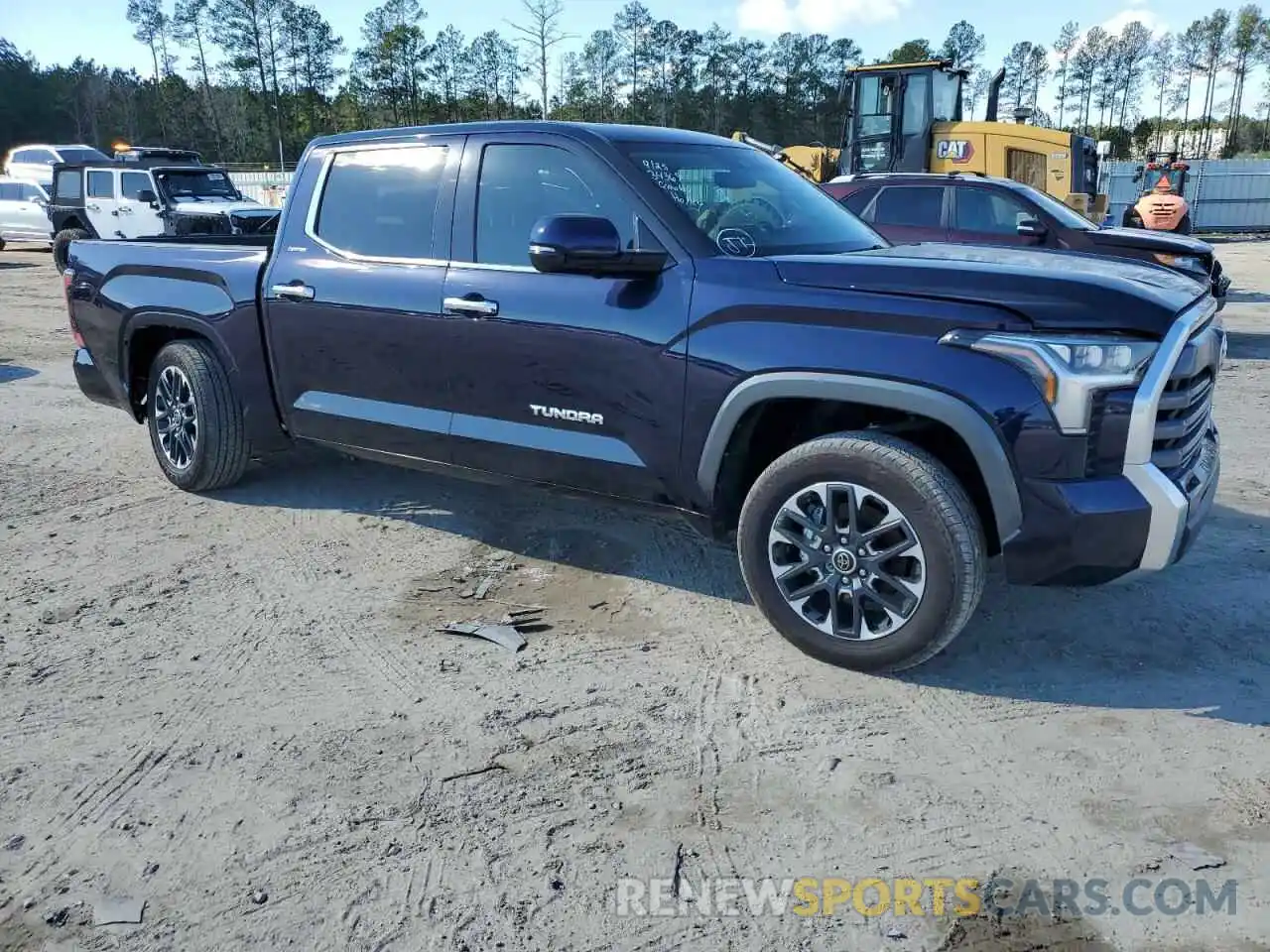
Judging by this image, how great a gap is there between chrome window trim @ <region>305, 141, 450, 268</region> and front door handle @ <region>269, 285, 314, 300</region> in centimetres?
21

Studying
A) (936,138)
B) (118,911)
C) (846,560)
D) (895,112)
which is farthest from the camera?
(936,138)

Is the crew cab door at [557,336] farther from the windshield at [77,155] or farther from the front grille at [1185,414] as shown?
the windshield at [77,155]

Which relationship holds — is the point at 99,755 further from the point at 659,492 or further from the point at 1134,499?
the point at 1134,499

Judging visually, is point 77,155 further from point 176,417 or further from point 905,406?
point 905,406

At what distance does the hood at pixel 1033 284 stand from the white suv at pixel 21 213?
901 inches

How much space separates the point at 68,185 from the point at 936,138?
1510 cm

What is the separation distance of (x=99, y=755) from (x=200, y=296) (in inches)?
108

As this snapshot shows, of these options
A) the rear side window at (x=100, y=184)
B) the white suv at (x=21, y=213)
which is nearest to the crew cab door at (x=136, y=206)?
the rear side window at (x=100, y=184)

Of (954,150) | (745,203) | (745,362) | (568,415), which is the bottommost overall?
(568,415)

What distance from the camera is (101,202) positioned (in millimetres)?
18219

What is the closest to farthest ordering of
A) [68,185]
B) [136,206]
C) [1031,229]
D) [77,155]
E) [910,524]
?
[910,524] → [1031,229] → [136,206] → [68,185] → [77,155]

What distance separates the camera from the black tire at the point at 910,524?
3.26 metres

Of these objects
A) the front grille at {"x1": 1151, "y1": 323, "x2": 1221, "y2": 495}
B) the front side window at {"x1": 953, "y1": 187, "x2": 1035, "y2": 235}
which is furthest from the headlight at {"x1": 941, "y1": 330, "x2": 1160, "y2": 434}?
the front side window at {"x1": 953, "y1": 187, "x2": 1035, "y2": 235}

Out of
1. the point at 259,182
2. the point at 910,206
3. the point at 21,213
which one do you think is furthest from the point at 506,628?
the point at 259,182
